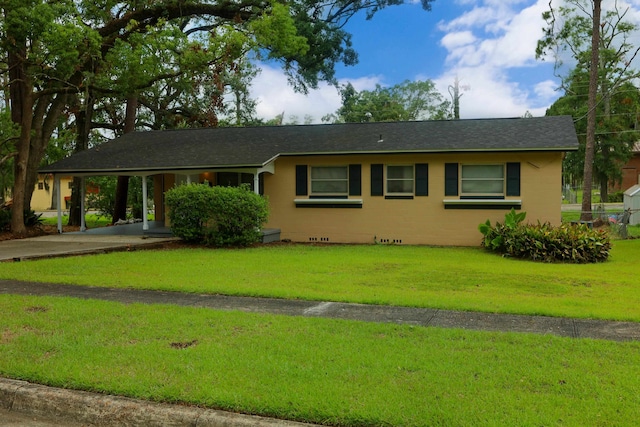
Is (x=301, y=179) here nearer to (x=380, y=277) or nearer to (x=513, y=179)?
(x=513, y=179)

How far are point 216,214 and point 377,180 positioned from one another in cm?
544

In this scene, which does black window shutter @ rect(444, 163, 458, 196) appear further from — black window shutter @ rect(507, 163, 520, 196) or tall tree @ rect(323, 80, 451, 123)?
tall tree @ rect(323, 80, 451, 123)

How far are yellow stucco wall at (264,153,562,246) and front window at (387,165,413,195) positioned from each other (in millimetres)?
256

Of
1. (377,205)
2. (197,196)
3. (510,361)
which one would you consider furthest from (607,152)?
(510,361)

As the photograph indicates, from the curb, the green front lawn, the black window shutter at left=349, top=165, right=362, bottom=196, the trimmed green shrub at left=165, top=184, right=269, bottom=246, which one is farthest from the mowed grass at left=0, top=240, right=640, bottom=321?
the curb

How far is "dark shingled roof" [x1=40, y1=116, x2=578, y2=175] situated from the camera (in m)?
15.7

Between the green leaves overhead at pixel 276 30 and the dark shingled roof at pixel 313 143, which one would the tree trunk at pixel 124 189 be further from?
the green leaves overhead at pixel 276 30

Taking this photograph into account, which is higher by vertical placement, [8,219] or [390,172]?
[390,172]

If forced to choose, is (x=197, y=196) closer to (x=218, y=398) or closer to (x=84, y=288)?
(x=84, y=288)

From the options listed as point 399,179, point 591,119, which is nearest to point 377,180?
point 399,179

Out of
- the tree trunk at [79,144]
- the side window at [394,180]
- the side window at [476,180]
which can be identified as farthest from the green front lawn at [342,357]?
the tree trunk at [79,144]

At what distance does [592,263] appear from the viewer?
1196cm

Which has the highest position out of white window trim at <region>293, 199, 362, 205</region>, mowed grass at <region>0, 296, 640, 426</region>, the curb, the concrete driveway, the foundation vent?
white window trim at <region>293, 199, 362, 205</region>

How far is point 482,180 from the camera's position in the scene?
1593 centimetres
